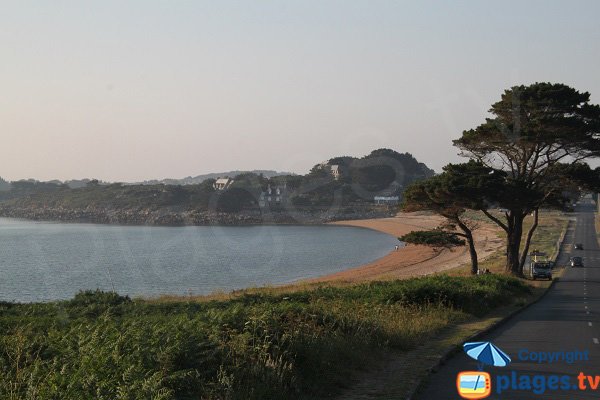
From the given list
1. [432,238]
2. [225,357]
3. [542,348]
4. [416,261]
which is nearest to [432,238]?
[432,238]

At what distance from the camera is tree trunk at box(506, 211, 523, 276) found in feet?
155

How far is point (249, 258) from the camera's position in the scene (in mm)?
91562

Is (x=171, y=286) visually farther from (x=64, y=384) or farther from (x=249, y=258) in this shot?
(x=64, y=384)

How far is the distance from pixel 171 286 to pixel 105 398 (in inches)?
2145

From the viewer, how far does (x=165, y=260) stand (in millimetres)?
88438

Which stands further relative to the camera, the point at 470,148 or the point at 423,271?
the point at 423,271

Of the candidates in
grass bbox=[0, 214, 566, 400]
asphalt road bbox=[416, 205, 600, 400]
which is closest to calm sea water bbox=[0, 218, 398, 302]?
asphalt road bbox=[416, 205, 600, 400]

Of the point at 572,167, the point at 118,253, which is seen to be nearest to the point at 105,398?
the point at 572,167

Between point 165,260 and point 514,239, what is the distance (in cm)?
5056

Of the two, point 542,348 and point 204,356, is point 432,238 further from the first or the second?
point 204,356

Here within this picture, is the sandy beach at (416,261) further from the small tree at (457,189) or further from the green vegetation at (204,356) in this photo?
the green vegetation at (204,356)

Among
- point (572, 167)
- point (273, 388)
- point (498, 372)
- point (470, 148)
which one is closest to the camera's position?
point (273, 388)

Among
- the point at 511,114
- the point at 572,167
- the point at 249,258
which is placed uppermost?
the point at 511,114

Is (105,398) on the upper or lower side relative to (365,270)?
upper
